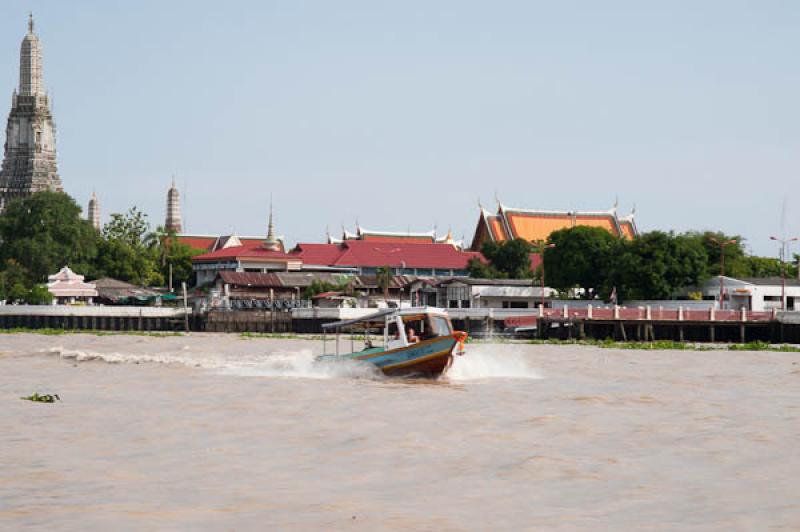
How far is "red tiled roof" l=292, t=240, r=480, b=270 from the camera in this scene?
12025cm

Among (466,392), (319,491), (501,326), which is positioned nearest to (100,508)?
(319,491)

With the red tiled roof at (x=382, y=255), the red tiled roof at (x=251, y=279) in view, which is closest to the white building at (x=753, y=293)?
the red tiled roof at (x=251, y=279)

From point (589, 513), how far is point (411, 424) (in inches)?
308

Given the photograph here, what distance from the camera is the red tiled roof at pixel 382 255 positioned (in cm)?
12025

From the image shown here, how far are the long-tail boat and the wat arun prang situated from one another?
13282 centimetres

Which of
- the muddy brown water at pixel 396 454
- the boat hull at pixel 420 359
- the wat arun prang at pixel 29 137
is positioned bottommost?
the muddy brown water at pixel 396 454

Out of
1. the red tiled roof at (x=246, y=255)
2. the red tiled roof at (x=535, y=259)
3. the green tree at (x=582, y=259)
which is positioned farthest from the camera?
the red tiled roof at (x=535, y=259)

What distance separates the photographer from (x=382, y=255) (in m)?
122

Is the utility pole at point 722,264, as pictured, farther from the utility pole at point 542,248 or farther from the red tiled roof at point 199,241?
the red tiled roof at point 199,241

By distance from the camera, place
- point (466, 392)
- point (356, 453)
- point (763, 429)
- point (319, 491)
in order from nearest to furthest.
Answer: point (319, 491)
point (356, 453)
point (763, 429)
point (466, 392)

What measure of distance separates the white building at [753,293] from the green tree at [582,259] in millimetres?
7816

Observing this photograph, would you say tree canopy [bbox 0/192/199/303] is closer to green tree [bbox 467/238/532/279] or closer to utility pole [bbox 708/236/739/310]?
green tree [bbox 467/238/532/279]

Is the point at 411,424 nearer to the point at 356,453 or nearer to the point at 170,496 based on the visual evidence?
the point at 356,453

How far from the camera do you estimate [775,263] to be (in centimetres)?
10581
